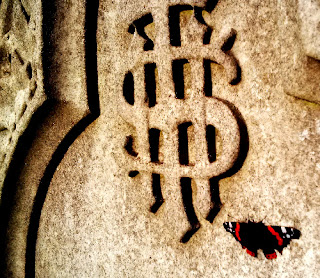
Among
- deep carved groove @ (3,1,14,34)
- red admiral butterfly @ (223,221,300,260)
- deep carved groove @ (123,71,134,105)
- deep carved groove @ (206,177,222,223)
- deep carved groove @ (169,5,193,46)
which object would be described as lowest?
red admiral butterfly @ (223,221,300,260)

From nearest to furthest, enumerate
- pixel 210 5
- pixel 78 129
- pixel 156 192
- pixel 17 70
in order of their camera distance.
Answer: pixel 210 5 < pixel 156 192 < pixel 78 129 < pixel 17 70

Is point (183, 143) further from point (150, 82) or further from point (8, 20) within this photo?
point (8, 20)

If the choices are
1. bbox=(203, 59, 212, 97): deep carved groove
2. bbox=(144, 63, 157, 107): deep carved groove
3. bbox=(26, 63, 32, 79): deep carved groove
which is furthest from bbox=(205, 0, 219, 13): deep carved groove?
bbox=(26, 63, 32, 79): deep carved groove

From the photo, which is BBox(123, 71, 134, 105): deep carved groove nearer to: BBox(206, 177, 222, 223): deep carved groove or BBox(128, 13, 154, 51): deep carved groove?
BBox(128, 13, 154, 51): deep carved groove

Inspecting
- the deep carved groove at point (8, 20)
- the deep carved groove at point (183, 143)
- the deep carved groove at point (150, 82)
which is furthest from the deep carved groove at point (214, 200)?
the deep carved groove at point (8, 20)

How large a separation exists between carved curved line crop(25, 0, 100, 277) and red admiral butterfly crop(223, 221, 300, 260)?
2.70 feet

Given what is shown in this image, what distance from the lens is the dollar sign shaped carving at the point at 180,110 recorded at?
1078 millimetres

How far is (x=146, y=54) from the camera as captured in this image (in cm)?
123

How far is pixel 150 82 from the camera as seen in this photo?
1269 mm

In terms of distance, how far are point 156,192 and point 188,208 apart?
0.16 m

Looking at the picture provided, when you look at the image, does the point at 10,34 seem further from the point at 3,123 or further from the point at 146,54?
the point at 146,54

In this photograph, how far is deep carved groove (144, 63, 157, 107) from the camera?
1252 mm

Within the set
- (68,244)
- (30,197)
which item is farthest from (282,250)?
(30,197)

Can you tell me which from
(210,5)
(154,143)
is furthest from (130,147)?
(210,5)
